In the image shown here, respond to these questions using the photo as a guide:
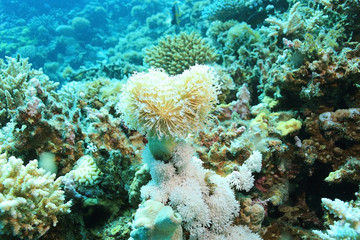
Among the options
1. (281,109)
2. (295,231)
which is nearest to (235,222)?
(295,231)

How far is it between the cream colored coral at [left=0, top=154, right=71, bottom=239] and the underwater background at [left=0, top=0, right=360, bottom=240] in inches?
0.4

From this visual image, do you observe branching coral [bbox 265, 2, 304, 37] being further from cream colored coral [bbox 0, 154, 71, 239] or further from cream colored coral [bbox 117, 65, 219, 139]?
cream colored coral [bbox 0, 154, 71, 239]

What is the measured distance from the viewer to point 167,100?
1.72m

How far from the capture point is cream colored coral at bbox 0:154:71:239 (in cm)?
182

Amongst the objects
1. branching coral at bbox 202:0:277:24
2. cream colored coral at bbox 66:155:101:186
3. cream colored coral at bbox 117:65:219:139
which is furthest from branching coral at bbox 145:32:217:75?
cream colored coral at bbox 117:65:219:139

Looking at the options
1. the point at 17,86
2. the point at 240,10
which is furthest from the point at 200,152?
the point at 240,10

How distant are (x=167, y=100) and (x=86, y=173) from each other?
1624 mm

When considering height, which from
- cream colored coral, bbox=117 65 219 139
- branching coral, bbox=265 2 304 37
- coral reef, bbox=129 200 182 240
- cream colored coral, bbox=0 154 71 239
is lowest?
cream colored coral, bbox=0 154 71 239

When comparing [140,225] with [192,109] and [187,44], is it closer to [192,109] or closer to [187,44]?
[192,109]

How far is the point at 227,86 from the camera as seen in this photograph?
4547 millimetres

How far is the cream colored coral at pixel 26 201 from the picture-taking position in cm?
182

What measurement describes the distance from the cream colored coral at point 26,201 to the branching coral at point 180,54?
378 cm

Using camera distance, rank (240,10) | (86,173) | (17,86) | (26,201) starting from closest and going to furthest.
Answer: (26,201) → (86,173) → (17,86) → (240,10)

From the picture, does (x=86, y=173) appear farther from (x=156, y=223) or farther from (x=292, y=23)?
(x=292, y=23)
